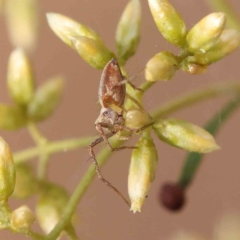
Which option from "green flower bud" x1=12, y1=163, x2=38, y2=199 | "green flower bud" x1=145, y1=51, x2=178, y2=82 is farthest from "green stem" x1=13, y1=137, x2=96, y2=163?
"green flower bud" x1=145, y1=51, x2=178, y2=82

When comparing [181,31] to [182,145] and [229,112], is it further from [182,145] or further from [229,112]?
[229,112]

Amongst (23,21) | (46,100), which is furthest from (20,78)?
(23,21)

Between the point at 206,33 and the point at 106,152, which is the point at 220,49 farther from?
the point at 106,152

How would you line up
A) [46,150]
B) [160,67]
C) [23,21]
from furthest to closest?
[23,21], [46,150], [160,67]

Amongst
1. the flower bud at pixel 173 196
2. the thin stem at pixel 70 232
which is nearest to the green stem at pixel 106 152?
the thin stem at pixel 70 232

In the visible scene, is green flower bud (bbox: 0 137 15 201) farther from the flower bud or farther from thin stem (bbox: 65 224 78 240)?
the flower bud

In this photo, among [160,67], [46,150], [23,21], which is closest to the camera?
[160,67]

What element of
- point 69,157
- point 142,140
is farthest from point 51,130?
point 142,140

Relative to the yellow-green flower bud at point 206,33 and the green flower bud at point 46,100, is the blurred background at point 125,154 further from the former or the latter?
the yellow-green flower bud at point 206,33
